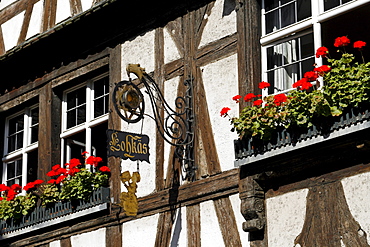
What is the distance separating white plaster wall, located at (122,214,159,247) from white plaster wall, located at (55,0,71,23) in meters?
3.29

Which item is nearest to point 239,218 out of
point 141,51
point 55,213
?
point 141,51

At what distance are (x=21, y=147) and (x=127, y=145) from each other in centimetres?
406

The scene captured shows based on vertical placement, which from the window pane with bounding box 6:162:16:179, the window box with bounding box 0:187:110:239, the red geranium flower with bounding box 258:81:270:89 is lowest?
the window box with bounding box 0:187:110:239

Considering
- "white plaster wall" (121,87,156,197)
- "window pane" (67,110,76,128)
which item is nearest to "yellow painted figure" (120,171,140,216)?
"white plaster wall" (121,87,156,197)

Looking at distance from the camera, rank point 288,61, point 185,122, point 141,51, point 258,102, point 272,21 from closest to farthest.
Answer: point 258,102 → point 288,61 → point 272,21 → point 185,122 → point 141,51

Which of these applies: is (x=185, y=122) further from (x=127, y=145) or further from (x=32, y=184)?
(x=32, y=184)

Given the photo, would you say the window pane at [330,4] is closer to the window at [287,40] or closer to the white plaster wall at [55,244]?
the window at [287,40]

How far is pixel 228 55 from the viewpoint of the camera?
30.8 feet

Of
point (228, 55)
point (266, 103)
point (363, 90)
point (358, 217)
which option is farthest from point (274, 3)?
point (358, 217)

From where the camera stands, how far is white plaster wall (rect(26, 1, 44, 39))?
1245 cm

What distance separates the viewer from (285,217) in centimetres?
826

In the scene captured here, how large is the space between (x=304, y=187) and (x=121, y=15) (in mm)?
3803

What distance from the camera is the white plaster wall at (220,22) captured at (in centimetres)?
950

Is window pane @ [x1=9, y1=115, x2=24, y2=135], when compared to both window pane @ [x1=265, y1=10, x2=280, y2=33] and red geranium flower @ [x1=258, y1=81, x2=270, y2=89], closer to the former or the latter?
window pane @ [x1=265, y1=10, x2=280, y2=33]
